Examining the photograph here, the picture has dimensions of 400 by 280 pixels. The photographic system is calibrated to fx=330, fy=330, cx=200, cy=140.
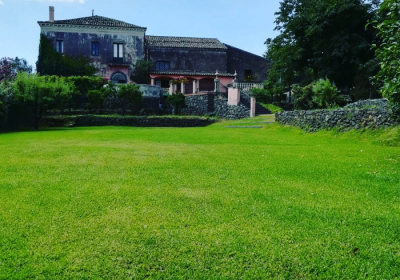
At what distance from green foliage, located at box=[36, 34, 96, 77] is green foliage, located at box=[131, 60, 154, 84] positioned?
205 inches

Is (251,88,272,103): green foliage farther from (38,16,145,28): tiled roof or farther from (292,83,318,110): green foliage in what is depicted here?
(38,16,145,28): tiled roof

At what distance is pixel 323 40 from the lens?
2397 centimetres

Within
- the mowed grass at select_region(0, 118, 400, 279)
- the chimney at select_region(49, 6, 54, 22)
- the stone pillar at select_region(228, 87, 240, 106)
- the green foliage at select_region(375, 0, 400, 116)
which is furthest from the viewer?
the chimney at select_region(49, 6, 54, 22)

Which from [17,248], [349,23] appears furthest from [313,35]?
[17,248]

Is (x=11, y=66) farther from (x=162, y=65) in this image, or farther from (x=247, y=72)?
(x=247, y=72)

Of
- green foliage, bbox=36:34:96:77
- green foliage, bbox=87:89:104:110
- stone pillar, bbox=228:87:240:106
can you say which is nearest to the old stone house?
green foliage, bbox=36:34:96:77

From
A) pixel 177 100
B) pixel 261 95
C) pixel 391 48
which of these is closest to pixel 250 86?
pixel 261 95

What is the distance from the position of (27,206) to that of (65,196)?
1.53 ft

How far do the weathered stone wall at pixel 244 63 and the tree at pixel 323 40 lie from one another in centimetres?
1482

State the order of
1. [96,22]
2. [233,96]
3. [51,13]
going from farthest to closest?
[96,22] → [51,13] → [233,96]

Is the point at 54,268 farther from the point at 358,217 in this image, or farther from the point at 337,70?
the point at 337,70

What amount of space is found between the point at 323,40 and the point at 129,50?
71.0ft

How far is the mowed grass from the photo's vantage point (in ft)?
8.34

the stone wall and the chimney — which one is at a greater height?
the chimney
